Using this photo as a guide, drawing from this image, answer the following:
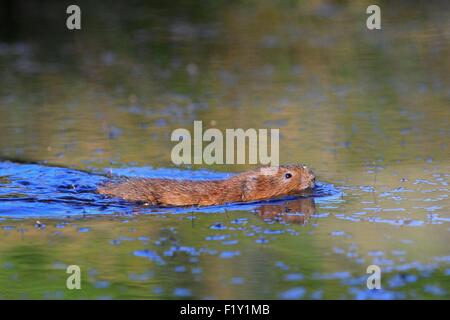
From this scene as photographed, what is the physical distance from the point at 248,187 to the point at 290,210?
66cm

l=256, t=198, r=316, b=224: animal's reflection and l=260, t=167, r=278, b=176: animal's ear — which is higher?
l=260, t=167, r=278, b=176: animal's ear

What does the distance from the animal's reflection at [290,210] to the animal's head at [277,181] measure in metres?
0.18

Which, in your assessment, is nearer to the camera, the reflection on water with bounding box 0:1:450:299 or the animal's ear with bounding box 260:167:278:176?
the reflection on water with bounding box 0:1:450:299

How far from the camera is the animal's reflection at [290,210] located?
969cm

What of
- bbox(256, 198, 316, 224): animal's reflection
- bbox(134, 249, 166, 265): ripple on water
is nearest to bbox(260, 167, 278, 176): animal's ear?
bbox(256, 198, 316, 224): animal's reflection

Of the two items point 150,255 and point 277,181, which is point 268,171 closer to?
point 277,181

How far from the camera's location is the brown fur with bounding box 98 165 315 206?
33.7 ft

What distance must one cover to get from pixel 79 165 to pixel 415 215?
4327 millimetres

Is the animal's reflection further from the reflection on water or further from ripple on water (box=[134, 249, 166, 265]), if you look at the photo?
ripple on water (box=[134, 249, 166, 265])

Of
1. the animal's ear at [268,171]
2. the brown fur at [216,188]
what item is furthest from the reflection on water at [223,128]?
the animal's ear at [268,171]

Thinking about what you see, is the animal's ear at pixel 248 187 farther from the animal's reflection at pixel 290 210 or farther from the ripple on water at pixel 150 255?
the ripple on water at pixel 150 255

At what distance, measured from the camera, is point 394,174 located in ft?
36.2

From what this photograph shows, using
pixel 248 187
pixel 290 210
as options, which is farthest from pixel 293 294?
pixel 248 187
